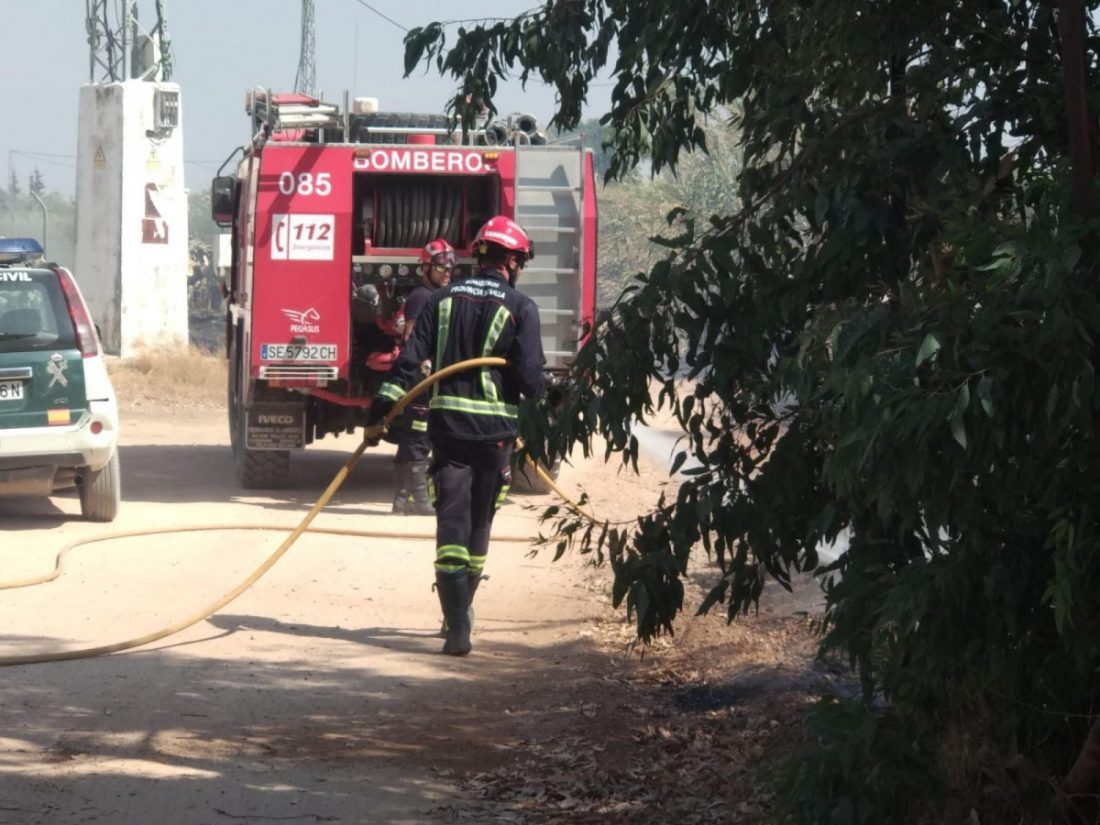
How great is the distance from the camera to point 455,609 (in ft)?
26.1

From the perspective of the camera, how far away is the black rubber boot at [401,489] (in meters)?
12.5

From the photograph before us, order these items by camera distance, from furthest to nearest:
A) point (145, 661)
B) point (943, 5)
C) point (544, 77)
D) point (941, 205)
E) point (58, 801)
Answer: point (145, 661)
point (544, 77)
point (58, 801)
point (943, 5)
point (941, 205)

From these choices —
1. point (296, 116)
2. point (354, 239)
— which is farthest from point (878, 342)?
point (354, 239)

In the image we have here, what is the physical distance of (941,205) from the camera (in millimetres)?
4285

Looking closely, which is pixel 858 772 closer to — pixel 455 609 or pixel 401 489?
pixel 455 609

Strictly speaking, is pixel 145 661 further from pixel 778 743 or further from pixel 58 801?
pixel 778 743

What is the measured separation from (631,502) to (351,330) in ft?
8.84

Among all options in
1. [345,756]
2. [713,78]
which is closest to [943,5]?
[713,78]

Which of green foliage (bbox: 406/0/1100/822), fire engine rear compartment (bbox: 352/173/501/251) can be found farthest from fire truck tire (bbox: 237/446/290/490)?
green foliage (bbox: 406/0/1100/822)

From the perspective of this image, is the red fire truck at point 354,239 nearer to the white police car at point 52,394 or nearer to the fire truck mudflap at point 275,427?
the fire truck mudflap at point 275,427

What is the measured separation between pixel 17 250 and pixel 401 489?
3250 mm

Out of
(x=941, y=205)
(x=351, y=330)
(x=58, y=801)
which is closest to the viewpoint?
(x=941, y=205)

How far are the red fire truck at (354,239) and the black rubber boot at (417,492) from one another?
3.13 ft

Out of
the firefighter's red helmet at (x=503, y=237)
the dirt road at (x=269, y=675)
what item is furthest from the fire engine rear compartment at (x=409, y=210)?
the firefighter's red helmet at (x=503, y=237)
